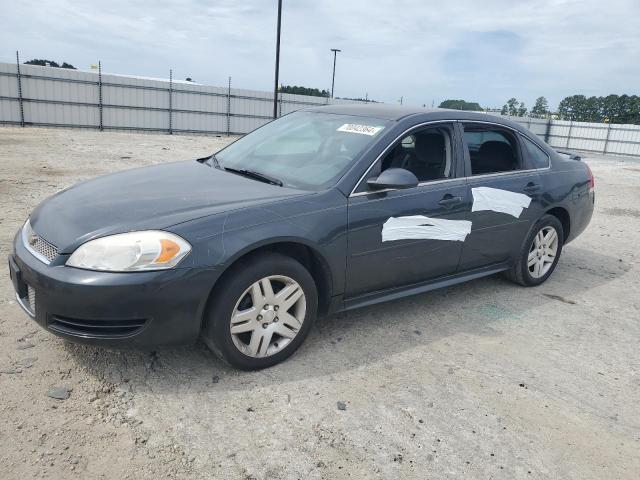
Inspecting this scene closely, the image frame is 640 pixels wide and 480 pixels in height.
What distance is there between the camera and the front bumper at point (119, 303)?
2578 millimetres

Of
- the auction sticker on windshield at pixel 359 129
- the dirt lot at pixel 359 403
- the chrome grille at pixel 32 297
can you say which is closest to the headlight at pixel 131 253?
the chrome grille at pixel 32 297

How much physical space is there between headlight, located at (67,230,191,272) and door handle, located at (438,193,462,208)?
6.53 feet

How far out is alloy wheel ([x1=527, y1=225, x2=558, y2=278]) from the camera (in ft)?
16.0

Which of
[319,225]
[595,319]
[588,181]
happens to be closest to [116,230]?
[319,225]

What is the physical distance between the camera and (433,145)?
161 inches

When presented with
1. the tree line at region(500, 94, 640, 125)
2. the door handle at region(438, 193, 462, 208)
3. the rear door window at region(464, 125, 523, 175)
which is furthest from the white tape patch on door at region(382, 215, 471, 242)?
the tree line at region(500, 94, 640, 125)

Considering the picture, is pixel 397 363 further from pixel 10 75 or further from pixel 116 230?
pixel 10 75

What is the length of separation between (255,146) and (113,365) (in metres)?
1.99

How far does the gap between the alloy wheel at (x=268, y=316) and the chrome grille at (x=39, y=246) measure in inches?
39.2

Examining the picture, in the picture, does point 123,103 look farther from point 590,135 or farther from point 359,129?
point 590,135

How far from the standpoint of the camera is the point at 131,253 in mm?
2643

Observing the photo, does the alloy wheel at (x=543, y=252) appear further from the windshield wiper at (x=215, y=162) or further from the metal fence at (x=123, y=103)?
the metal fence at (x=123, y=103)

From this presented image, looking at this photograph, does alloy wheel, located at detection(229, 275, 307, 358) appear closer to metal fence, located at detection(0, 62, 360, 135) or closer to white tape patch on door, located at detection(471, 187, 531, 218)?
white tape patch on door, located at detection(471, 187, 531, 218)

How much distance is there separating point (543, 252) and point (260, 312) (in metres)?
3.17
